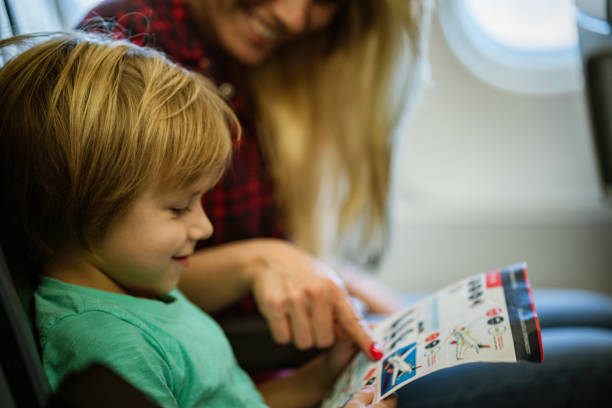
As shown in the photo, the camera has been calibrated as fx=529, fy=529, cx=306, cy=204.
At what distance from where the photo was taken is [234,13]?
990 millimetres

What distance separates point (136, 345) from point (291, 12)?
0.67m

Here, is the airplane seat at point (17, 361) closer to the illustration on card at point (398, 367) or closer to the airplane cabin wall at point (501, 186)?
the illustration on card at point (398, 367)

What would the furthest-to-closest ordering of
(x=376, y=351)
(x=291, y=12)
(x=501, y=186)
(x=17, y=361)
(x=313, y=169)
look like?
(x=501, y=186) < (x=313, y=169) < (x=291, y=12) < (x=376, y=351) < (x=17, y=361)

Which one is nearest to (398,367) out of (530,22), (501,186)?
(501,186)

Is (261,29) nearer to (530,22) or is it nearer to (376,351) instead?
(376,351)

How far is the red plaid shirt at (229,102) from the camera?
882 millimetres

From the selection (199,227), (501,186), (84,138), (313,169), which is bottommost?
(501,186)

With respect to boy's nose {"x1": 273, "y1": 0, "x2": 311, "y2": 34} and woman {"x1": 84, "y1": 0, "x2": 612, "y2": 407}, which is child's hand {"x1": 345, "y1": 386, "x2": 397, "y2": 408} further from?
boy's nose {"x1": 273, "y1": 0, "x2": 311, "y2": 34}

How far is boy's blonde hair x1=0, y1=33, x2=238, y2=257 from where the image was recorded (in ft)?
1.63

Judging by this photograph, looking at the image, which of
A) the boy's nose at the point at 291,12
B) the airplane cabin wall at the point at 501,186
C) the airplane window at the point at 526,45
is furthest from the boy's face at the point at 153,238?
the airplane window at the point at 526,45

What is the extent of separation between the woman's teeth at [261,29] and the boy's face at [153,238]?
519mm

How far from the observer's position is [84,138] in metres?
0.50

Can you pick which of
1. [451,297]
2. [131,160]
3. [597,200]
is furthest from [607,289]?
[131,160]

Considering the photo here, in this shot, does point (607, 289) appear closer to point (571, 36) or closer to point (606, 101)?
point (571, 36)
